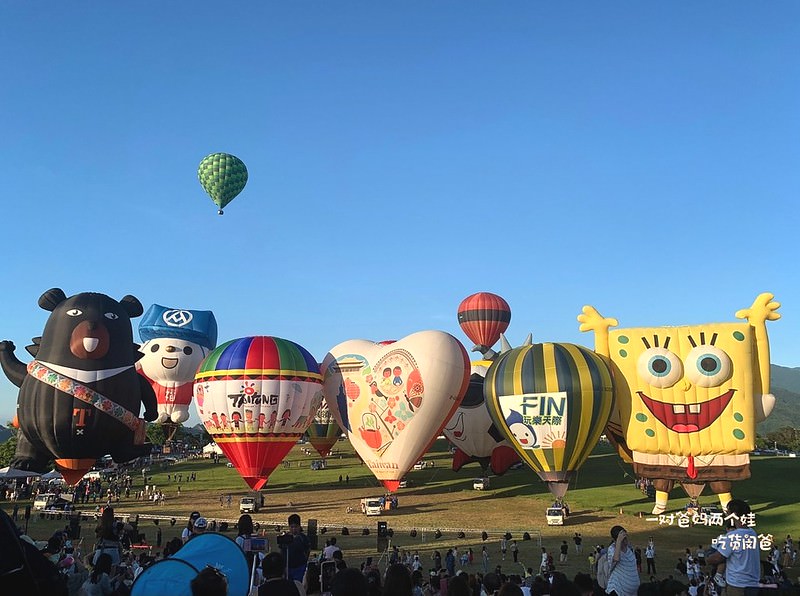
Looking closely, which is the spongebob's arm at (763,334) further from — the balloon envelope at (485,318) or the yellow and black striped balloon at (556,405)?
the balloon envelope at (485,318)

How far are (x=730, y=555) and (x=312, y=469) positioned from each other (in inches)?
1507

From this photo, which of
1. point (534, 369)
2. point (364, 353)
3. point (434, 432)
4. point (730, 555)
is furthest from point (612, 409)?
point (730, 555)

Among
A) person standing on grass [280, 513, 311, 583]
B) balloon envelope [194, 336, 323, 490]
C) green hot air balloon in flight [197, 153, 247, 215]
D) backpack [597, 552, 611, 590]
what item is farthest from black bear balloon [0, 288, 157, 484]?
backpack [597, 552, 611, 590]

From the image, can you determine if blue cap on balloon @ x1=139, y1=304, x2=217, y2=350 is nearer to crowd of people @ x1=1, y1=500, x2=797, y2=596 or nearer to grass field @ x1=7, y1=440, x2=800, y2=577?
grass field @ x1=7, y1=440, x2=800, y2=577

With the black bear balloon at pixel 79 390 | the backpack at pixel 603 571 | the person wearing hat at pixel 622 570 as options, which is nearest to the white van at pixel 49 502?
the black bear balloon at pixel 79 390

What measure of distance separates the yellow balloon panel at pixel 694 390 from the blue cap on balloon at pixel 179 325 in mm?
28995

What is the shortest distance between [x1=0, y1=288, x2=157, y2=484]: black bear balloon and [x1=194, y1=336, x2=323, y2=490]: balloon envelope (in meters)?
3.04

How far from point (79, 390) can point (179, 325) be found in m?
18.8

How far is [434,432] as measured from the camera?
2617 centimetres

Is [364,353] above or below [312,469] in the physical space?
above

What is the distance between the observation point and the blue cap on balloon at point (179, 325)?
4297 centimetres

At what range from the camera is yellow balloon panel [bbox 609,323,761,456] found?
2256 centimetres

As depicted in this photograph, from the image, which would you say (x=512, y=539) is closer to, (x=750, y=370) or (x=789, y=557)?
(x=789, y=557)

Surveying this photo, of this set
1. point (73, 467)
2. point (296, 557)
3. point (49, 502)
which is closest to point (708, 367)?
point (296, 557)
